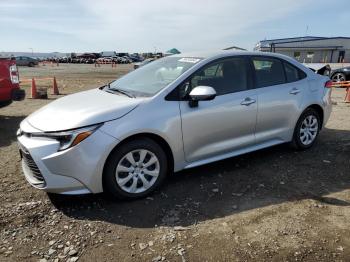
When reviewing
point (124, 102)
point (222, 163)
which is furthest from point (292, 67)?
point (124, 102)

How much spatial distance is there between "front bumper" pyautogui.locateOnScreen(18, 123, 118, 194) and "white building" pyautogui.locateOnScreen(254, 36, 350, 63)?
52.2 meters

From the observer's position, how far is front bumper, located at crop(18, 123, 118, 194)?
11.9ft

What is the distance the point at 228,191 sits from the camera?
4406mm

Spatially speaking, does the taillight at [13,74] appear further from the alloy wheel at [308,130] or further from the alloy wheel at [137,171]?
the alloy wheel at [308,130]

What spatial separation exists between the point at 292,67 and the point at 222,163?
189cm

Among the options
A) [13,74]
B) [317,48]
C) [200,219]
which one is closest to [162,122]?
[200,219]

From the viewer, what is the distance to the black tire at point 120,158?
384 centimetres

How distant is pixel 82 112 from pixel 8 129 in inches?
174

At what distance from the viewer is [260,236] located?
3.44 meters

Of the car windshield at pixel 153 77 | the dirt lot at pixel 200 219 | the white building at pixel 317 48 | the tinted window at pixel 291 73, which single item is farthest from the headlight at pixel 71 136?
the white building at pixel 317 48

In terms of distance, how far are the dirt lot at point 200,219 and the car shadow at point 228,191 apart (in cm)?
1

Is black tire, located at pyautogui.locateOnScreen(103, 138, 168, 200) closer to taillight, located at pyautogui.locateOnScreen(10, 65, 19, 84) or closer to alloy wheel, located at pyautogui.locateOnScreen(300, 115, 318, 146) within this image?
alloy wheel, located at pyautogui.locateOnScreen(300, 115, 318, 146)

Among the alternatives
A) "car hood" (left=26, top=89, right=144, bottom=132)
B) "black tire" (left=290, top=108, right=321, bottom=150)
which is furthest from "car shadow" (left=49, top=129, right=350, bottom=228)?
"car hood" (left=26, top=89, right=144, bottom=132)

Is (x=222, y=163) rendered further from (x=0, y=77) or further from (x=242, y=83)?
(x=0, y=77)
